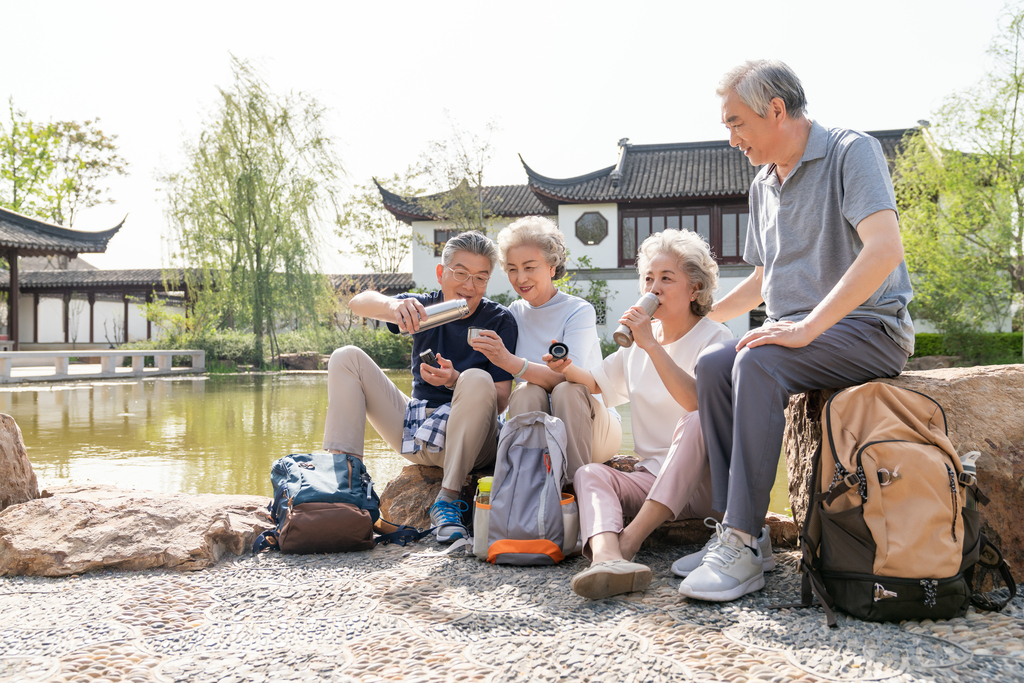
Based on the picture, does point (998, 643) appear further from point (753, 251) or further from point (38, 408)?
point (38, 408)

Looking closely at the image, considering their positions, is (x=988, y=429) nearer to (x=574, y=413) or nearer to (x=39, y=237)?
(x=574, y=413)

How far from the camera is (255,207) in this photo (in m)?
14.0

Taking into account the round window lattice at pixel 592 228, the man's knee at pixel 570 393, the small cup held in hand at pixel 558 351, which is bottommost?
the man's knee at pixel 570 393

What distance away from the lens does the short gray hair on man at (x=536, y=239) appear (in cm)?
250

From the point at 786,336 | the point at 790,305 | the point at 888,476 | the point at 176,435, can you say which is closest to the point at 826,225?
the point at 790,305

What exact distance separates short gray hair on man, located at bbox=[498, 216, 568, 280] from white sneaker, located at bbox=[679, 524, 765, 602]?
4.08ft

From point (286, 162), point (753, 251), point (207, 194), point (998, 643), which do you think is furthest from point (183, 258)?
point (998, 643)

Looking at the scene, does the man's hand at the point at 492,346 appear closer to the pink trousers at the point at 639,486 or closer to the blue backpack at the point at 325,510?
the pink trousers at the point at 639,486

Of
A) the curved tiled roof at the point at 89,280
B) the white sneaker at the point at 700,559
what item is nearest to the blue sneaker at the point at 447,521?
the white sneaker at the point at 700,559

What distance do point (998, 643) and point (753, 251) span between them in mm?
1261

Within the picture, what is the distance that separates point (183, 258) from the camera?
14570mm

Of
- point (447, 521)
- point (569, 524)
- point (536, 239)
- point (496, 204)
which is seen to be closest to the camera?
point (569, 524)

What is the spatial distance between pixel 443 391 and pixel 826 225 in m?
1.44

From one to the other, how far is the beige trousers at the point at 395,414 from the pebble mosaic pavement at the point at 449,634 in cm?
50
